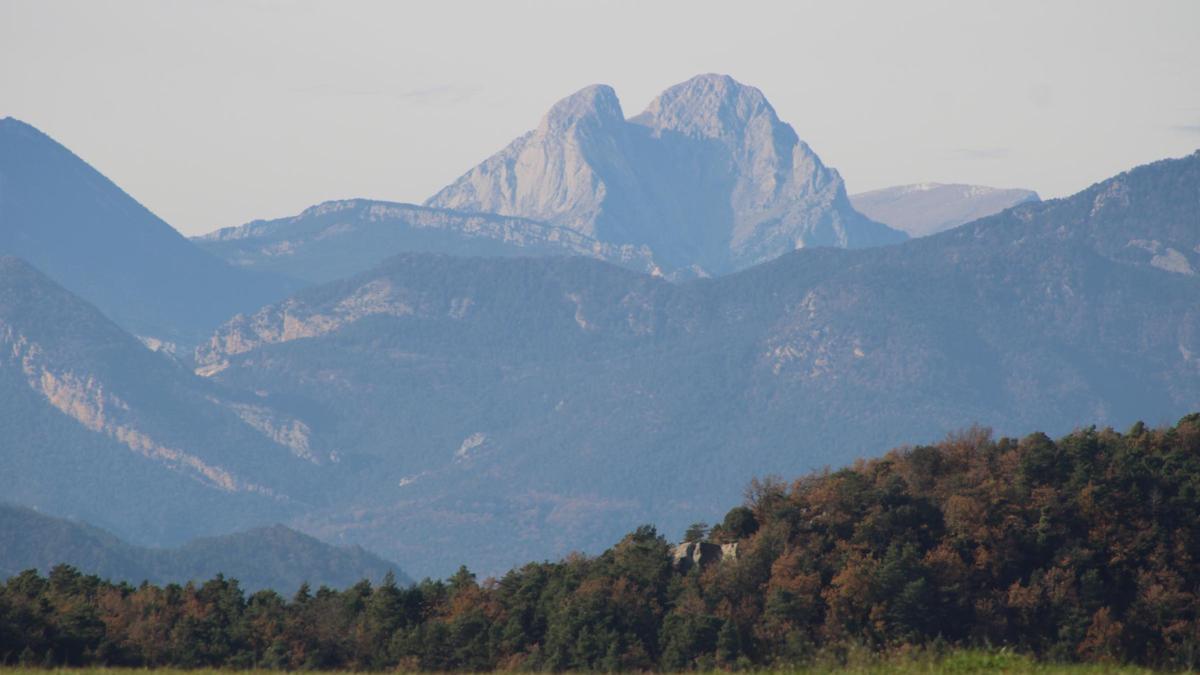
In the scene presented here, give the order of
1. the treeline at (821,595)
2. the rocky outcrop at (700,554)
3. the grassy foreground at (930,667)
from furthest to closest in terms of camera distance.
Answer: the rocky outcrop at (700,554) → the treeline at (821,595) → the grassy foreground at (930,667)

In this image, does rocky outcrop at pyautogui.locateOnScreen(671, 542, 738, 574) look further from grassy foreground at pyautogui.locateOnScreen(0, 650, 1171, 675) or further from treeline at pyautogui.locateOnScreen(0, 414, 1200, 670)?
grassy foreground at pyautogui.locateOnScreen(0, 650, 1171, 675)

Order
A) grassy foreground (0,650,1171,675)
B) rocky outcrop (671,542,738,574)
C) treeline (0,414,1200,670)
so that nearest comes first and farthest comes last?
grassy foreground (0,650,1171,675) → treeline (0,414,1200,670) → rocky outcrop (671,542,738,574)

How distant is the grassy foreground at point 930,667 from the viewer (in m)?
65.2

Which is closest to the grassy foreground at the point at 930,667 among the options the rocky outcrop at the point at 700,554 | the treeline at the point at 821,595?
the treeline at the point at 821,595

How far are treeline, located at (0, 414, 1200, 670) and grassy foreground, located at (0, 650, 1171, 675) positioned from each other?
21687 millimetres

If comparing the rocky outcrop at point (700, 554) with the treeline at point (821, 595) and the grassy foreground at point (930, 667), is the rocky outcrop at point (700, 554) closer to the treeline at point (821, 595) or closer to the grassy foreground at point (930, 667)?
the treeline at point (821, 595)

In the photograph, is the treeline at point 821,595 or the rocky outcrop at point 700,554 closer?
the treeline at point 821,595

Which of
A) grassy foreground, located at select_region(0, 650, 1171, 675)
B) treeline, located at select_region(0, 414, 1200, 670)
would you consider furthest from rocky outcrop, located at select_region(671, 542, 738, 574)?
grassy foreground, located at select_region(0, 650, 1171, 675)

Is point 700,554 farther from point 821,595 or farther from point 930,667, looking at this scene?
point 930,667

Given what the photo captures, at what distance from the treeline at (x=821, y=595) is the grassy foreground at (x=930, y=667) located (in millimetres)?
21687

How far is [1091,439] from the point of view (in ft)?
406

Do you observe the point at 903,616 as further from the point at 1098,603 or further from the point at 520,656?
the point at 520,656

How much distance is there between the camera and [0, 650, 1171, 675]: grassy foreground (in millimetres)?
65250

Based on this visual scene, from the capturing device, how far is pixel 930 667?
65.4 meters
